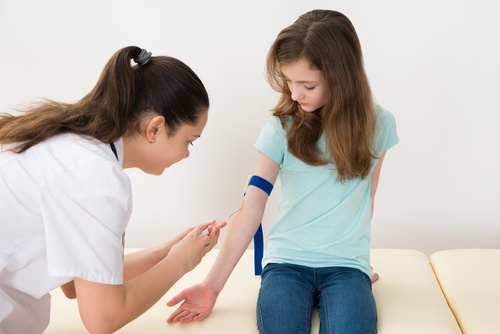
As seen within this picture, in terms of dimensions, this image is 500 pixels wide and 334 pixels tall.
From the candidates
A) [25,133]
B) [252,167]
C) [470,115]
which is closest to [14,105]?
[252,167]

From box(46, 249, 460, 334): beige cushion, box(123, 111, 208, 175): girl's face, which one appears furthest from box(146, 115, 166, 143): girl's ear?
box(46, 249, 460, 334): beige cushion

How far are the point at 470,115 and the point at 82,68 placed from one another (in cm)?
136

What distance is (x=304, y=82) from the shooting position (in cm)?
184

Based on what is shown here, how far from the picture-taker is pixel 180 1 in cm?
248

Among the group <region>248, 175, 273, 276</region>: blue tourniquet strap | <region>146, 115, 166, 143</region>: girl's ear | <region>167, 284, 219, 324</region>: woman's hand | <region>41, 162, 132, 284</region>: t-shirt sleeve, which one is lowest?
<region>167, 284, 219, 324</region>: woman's hand

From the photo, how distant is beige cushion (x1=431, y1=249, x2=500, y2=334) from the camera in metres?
1.80

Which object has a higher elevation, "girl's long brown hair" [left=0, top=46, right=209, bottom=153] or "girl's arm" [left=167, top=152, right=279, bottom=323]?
"girl's long brown hair" [left=0, top=46, right=209, bottom=153]

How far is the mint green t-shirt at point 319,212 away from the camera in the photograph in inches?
75.4

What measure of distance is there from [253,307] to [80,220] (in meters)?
0.61

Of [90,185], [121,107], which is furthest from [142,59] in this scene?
[90,185]

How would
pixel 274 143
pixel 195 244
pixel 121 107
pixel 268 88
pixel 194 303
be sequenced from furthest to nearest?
pixel 268 88 < pixel 274 143 < pixel 194 303 < pixel 195 244 < pixel 121 107

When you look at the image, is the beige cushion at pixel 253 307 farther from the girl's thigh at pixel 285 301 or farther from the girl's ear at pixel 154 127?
the girl's ear at pixel 154 127

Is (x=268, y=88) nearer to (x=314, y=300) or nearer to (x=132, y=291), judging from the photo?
(x=314, y=300)

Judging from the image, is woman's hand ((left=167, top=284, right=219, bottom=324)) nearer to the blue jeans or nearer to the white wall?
the blue jeans
